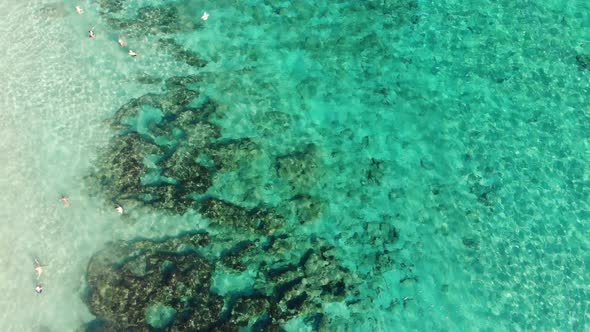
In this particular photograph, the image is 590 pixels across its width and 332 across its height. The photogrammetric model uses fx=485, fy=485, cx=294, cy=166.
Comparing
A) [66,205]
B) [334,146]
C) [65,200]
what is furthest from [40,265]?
[334,146]

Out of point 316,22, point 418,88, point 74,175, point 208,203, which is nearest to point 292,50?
point 316,22

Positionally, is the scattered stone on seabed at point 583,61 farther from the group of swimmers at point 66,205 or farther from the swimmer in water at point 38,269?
→ the swimmer in water at point 38,269

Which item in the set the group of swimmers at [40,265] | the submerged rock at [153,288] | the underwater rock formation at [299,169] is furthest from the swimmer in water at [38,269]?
the underwater rock formation at [299,169]

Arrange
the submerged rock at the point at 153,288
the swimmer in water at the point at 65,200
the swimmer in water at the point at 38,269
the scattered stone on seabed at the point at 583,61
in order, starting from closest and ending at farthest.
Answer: the submerged rock at the point at 153,288 → the swimmer in water at the point at 38,269 → the swimmer in water at the point at 65,200 → the scattered stone on seabed at the point at 583,61

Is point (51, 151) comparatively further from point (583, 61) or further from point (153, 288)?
point (583, 61)

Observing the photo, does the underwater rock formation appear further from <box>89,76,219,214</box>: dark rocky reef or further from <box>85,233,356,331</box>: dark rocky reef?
<box>89,76,219,214</box>: dark rocky reef

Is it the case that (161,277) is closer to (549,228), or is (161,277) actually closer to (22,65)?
(22,65)

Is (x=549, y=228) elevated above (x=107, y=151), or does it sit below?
below
